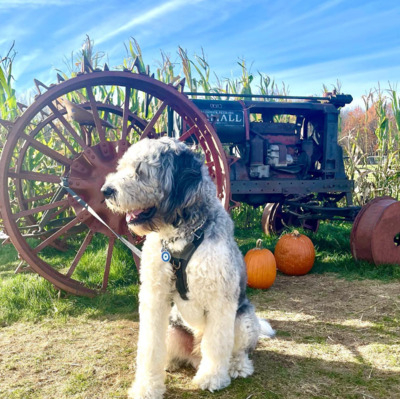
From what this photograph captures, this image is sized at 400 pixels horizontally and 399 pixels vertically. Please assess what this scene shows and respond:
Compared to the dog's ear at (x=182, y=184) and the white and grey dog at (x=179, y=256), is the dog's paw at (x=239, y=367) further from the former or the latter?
the dog's ear at (x=182, y=184)

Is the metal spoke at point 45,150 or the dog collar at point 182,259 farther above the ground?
the metal spoke at point 45,150

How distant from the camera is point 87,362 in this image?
2.96 metres

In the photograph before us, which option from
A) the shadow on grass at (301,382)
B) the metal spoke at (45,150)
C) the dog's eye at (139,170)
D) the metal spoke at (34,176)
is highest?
the metal spoke at (45,150)

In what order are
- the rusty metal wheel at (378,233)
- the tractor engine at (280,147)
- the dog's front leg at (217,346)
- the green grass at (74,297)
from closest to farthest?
the dog's front leg at (217,346)
the green grass at (74,297)
the rusty metal wheel at (378,233)
the tractor engine at (280,147)

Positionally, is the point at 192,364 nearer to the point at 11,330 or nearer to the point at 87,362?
the point at 87,362

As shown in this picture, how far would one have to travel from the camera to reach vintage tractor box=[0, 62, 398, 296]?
3.94 m

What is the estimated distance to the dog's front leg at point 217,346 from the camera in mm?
2354

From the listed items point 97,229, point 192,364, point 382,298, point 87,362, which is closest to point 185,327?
point 192,364

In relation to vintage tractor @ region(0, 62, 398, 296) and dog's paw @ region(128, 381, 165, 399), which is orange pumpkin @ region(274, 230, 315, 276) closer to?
vintage tractor @ region(0, 62, 398, 296)

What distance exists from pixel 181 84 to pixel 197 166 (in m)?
2.19

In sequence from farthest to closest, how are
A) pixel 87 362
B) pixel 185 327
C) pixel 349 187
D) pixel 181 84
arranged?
1. pixel 349 187
2. pixel 181 84
3. pixel 87 362
4. pixel 185 327

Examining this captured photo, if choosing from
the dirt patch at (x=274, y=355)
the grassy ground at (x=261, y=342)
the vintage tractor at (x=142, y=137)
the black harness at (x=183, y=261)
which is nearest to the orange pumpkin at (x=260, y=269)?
the grassy ground at (x=261, y=342)

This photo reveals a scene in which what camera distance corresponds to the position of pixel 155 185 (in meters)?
2.31

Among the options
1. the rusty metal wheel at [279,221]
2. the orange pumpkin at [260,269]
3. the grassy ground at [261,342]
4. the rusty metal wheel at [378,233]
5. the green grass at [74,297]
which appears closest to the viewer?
the grassy ground at [261,342]
